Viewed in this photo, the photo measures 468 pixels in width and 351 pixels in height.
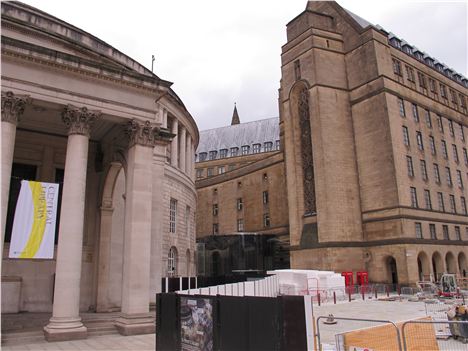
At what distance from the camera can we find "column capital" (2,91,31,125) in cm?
1513

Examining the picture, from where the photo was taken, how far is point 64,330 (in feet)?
47.1

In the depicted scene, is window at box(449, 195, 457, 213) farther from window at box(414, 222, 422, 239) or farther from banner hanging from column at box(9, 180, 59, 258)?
banner hanging from column at box(9, 180, 59, 258)

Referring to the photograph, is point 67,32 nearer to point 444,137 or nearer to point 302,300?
point 302,300

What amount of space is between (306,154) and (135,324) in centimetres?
3529

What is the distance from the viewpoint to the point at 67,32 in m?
20.9

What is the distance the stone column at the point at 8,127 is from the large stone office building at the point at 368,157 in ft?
110

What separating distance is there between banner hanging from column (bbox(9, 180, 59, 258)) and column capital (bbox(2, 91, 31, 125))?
98.9 inches

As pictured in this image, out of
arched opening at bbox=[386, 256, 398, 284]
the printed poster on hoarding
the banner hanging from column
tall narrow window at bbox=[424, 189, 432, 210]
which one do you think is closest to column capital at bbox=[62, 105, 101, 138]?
the banner hanging from column

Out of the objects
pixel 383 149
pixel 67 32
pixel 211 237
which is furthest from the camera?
pixel 211 237

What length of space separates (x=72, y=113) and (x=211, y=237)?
3943 centimetres

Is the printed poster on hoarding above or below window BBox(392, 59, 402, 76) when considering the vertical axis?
below

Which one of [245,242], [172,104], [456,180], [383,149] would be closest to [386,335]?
[172,104]

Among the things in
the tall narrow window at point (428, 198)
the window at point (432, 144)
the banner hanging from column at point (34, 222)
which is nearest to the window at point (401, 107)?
the window at point (432, 144)

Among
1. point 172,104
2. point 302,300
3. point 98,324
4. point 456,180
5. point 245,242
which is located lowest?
point 98,324
